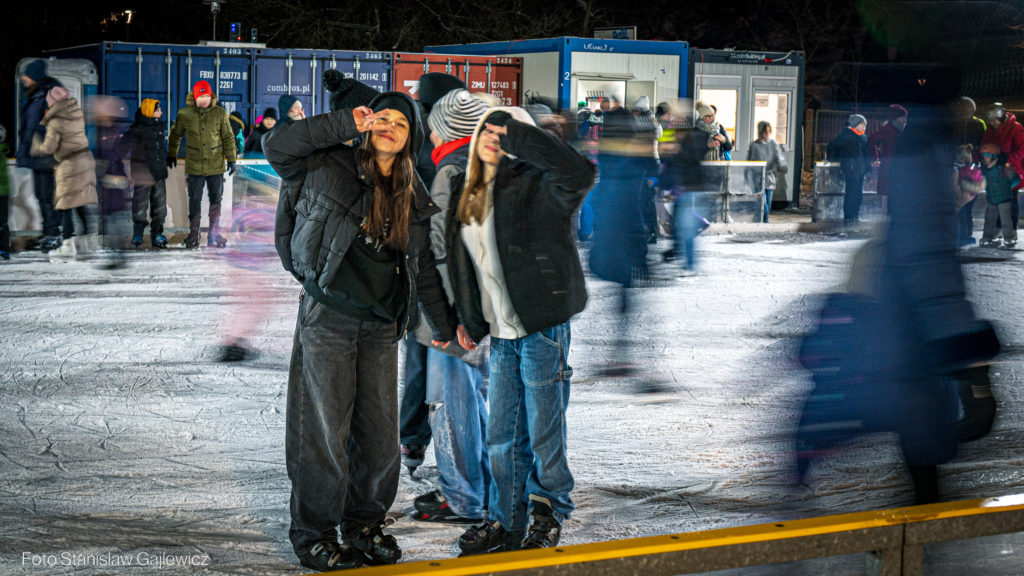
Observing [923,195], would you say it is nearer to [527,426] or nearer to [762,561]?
[527,426]

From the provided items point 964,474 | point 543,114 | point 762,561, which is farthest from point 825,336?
point 543,114

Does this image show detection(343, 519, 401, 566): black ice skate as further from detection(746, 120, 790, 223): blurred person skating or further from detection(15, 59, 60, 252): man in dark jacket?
detection(746, 120, 790, 223): blurred person skating

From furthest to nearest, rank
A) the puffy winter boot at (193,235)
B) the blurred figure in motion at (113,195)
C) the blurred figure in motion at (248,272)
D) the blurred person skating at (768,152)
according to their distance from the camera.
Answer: the blurred person skating at (768,152) < the blurred figure in motion at (113,195) < the puffy winter boot at (193,235) < the blurred figure in motion at (248,272)

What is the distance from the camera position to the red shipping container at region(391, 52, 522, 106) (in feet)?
58.7

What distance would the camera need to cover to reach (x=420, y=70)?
18.0 metres

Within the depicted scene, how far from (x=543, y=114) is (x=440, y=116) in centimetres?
205

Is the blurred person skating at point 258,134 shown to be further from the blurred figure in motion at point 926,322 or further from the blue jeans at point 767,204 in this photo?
the blurred figure in motion at point 926,322

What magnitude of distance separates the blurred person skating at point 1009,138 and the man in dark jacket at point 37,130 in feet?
34.8

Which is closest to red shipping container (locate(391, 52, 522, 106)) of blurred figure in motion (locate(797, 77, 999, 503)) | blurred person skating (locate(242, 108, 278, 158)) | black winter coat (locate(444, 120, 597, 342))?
blurred person skating (locate(242, 108, 278, 158))

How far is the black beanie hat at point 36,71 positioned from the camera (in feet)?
37.3

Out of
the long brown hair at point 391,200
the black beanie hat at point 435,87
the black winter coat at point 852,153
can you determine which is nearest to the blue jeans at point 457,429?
the long brown hair at point 391,200

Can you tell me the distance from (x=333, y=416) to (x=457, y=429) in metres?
0.64

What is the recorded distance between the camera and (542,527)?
4086mm

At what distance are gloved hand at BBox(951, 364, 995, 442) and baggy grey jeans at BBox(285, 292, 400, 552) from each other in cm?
187
